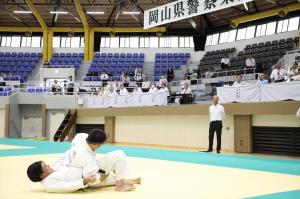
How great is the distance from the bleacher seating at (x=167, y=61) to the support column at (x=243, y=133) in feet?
52.1

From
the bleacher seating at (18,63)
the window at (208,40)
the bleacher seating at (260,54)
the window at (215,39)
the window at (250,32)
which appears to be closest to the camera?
the bleacher seating at (260,54)

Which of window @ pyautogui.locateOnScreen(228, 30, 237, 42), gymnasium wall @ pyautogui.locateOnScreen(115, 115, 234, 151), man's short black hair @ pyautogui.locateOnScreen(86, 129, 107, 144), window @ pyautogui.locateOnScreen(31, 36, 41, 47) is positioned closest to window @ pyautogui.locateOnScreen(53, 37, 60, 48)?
window @ pyautogui.locateOnScreen(31, 36, 41, 47)

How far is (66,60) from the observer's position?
102 ft

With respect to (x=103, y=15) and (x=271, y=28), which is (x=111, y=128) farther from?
(x=103, y=15)

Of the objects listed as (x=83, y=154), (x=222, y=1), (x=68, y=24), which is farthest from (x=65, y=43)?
(x=83, y=154)

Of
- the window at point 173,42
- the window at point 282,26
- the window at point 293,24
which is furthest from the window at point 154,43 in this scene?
the window at point 293,24

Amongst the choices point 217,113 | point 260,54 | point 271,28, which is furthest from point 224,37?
point 217,113

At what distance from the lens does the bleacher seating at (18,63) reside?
98.1 ft

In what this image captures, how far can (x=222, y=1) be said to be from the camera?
9898mm

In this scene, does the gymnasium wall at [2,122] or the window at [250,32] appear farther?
the window at [250,32]

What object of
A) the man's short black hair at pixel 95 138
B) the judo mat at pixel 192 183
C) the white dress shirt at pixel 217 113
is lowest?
the judo mat at pixel 192 183

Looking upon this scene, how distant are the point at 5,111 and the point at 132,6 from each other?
1230 centimetres

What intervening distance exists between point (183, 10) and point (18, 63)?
23.4m

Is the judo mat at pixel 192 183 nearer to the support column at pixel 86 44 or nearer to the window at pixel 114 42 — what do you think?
the support column at pixel 86 44
